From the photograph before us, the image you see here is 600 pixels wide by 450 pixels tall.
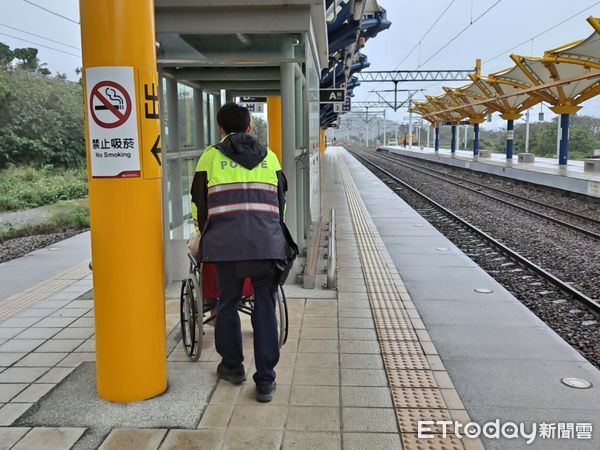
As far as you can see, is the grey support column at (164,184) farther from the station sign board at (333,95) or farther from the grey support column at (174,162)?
the station sign board at (333,95)

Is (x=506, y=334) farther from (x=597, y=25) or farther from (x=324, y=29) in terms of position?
(x=597, y=25)

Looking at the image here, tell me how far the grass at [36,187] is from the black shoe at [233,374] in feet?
52.5

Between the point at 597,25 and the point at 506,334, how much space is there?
51.9ft

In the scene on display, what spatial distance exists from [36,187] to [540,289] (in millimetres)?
18615

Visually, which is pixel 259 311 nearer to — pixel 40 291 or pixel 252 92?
pixel 40 291

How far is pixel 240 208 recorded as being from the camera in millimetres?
3174

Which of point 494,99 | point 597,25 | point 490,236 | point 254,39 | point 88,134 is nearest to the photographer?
point 88,134

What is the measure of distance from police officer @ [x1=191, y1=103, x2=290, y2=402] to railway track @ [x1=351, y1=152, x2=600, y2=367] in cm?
301

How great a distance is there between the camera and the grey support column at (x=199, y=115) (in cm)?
724

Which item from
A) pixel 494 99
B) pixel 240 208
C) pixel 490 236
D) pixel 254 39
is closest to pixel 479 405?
pixel 240 208

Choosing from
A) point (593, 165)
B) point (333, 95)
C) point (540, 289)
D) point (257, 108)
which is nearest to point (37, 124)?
point (257, 108)

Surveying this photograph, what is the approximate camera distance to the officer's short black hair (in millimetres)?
3338

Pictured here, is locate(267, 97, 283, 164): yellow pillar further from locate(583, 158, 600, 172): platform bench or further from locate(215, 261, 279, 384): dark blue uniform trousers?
locate(583, 158, 600, 172): platform bench

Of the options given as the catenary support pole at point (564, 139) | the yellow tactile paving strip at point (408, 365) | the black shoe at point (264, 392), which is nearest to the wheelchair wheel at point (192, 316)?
the black shoe at point (264, 392)
